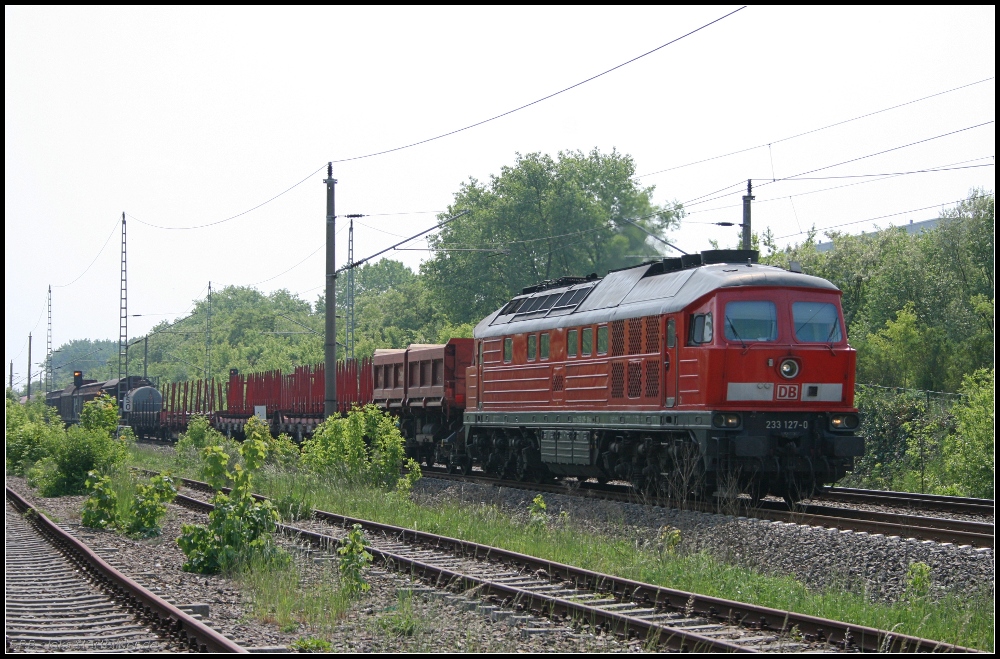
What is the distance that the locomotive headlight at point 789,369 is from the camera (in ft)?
51.9

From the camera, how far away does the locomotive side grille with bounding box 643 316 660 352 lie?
17.0 m

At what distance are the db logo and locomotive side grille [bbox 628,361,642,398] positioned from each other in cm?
246

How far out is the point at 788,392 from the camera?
15820 millimetres

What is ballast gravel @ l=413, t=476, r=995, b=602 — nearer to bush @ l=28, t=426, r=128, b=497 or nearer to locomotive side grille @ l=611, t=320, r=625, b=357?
locomotive side grille @ l=611, t=320, r=625, b=357

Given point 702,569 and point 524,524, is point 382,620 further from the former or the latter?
point 524,524

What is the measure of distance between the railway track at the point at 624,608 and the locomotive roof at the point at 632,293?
561 cm

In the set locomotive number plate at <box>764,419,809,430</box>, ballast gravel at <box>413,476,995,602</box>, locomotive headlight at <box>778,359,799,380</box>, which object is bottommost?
ballast gravel at <box>413,476,995,602</box>

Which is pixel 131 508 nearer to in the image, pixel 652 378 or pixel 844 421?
pixel 652 378

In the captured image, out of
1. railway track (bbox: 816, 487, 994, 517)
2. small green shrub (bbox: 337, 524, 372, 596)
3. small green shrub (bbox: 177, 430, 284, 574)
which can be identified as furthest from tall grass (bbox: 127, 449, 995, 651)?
railway track (bbox: 816, 487, 994, 517)

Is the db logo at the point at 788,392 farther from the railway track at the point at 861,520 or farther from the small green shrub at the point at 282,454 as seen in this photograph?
the small green shrub at the point at 282,454

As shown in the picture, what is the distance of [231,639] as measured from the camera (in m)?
8.73

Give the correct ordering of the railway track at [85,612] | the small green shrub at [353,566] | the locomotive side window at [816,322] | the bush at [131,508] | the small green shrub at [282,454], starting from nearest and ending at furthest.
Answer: the railway track at [85,612], the small green shrub at [353,566], the locomotive side window at [816,322], the bush at [131,508], the small green shrub at [282,454]

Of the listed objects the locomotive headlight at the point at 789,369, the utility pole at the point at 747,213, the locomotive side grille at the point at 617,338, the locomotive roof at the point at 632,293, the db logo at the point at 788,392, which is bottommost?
the db logo at the point at 788,392

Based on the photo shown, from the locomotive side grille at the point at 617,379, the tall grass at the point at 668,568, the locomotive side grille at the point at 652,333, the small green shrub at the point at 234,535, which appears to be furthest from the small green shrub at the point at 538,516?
the small green shrub at the point at 234,535
